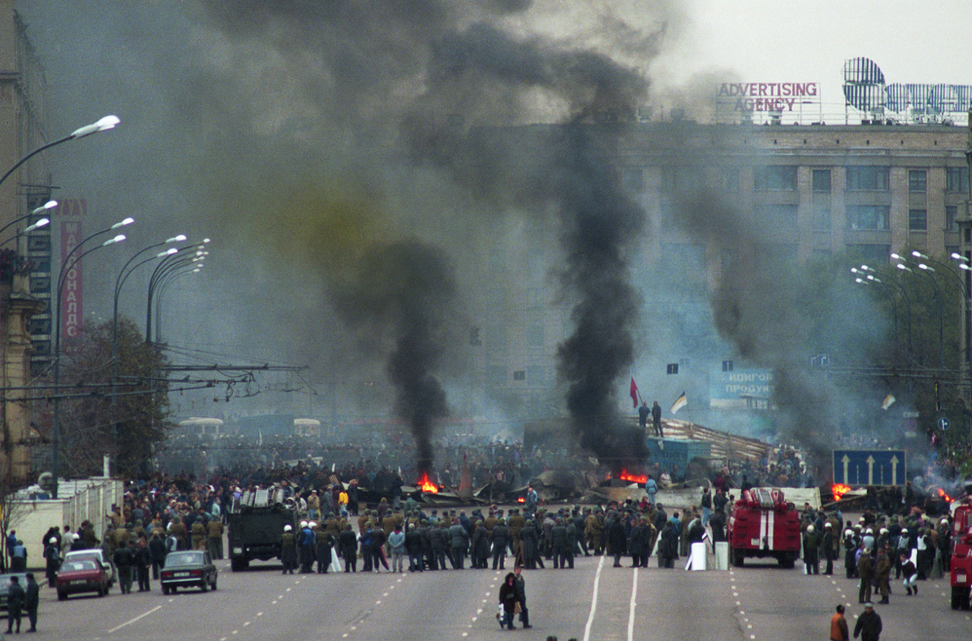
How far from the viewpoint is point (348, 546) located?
38.1 metres

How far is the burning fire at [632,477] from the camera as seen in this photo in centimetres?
5759

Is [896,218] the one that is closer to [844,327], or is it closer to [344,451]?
[844,327]

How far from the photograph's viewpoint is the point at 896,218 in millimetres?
113500

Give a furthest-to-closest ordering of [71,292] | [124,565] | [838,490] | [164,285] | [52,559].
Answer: [71,292]
[164,285]
[838,490]
[52,559]
[124,565]

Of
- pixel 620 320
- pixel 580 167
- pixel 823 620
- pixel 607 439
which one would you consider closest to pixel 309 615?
pixel 823 620

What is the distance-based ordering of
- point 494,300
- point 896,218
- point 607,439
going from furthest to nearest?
point 896,218, point 494,300, point 607,439

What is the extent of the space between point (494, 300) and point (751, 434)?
20.9 metres

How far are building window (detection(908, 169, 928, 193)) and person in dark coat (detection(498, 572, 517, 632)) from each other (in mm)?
92642

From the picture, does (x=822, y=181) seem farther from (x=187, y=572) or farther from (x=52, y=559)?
(x=187, y=572)

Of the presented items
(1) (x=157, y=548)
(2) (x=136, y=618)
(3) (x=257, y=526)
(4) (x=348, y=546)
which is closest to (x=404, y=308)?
(3) (x=257, y=526)

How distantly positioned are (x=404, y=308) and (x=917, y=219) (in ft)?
170

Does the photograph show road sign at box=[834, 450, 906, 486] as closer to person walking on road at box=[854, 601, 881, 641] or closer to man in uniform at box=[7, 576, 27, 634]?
person walking on road at box=[854, 601, 881, 641]

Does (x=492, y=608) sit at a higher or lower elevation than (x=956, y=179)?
lower

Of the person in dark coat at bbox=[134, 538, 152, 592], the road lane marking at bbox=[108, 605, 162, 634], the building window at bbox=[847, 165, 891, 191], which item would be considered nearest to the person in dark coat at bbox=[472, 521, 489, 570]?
the person in dark coat at bbox=[134, 538, 152, 592]
